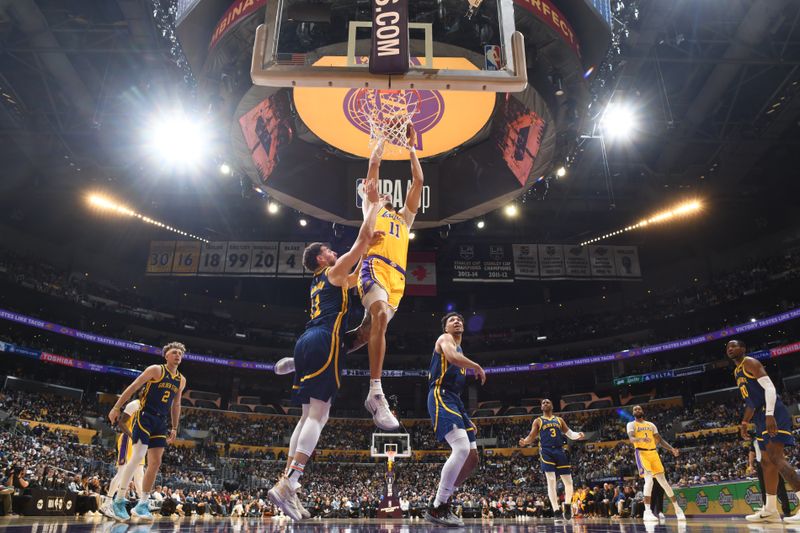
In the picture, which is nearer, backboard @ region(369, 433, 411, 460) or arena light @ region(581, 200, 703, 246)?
backboard @ region(369, 433, 411, 460)

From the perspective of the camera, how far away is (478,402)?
37000 millimetres

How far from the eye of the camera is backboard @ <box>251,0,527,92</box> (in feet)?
18.6

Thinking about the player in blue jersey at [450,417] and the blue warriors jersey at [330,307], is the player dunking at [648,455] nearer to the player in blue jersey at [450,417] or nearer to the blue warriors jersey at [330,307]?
the player in blue jersey at [450,417]

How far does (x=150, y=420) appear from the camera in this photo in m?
6.63

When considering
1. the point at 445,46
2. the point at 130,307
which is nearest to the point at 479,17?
the point at 445,46

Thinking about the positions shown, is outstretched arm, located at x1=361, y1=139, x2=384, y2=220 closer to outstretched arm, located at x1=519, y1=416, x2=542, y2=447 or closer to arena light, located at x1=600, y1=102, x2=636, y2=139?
outstretched arm, located at x1=519, y1=416, x2=542, y2=447

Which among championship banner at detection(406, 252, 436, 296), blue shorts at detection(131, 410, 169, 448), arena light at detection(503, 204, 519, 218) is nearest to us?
blue shorts at detection(131, 410, 169, 448)

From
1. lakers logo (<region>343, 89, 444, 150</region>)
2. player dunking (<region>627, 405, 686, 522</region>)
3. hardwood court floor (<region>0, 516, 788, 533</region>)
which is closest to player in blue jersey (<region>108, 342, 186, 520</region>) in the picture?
hardwood court floor (<region>0, 516, 788, 533</region>)

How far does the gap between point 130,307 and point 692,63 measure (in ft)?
102

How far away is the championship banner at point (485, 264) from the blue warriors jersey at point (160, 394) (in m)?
19.7

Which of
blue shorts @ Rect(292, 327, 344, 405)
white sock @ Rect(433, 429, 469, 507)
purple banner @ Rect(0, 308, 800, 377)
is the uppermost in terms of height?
purple banner @ Rect(0, 308, 800, 377)

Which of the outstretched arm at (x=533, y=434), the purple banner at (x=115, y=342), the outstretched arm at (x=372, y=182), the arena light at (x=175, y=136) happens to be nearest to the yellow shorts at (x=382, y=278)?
the outstretched arm at (x=372, y=182)

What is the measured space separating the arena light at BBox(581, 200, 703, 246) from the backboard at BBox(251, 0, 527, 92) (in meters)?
→ 20.7

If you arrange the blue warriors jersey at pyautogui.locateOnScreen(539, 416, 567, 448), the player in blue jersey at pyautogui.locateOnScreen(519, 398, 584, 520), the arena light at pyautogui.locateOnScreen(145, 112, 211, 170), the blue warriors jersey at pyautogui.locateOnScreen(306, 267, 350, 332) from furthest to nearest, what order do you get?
1. the arena light at pyautogui.locateOnScreen(145, 112, 211, 170)
2. the blue warriors jersey at pyautogui.locateOnScreen(539, 416, 567, 448)
3. the player in blue jersey at pyautogui.locateOnScreen(519, 398, 584, 520)
4. the blue warriors jersey at pyautogui.locateOnScreen(306, 267, 350, 332)
